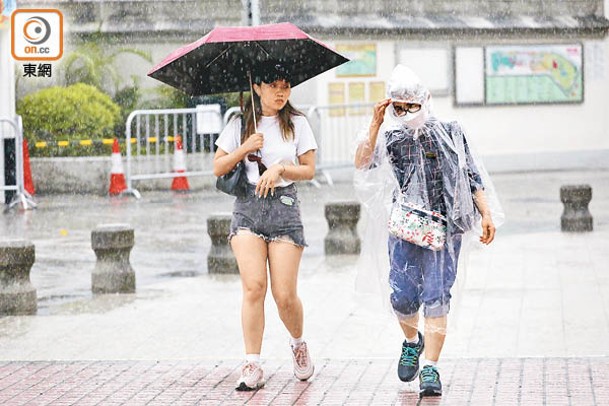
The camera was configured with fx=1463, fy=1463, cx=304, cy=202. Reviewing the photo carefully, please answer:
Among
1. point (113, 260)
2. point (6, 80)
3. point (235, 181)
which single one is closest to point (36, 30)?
point (6, 80)

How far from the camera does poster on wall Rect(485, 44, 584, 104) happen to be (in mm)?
28359

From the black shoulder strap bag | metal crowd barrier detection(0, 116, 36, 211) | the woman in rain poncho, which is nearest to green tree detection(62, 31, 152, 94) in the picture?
metal crowd barrier detection(0, 116, 36, 211)

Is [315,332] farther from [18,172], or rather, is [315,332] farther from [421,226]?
[18,172]

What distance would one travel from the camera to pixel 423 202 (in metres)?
7.66

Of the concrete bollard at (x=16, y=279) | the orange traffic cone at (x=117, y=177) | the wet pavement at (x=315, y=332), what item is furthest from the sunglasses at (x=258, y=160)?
the orange traffic cone at (x=117, y=177)

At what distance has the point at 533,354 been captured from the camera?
877 centimetres

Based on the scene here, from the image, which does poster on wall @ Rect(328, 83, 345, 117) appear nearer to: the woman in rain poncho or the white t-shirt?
the white t-shirt

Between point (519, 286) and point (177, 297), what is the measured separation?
273 centimetres

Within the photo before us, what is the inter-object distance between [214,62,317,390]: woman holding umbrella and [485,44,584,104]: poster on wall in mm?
20672

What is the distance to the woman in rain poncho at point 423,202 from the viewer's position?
7.59 m

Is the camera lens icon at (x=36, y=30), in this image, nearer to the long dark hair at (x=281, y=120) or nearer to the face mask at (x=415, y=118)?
the long dark hair at (x=281, y=120)

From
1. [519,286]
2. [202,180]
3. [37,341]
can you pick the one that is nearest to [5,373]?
[37,341]

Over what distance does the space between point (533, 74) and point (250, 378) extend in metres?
21.5

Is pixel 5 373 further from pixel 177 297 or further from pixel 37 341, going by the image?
pixel 177 297
